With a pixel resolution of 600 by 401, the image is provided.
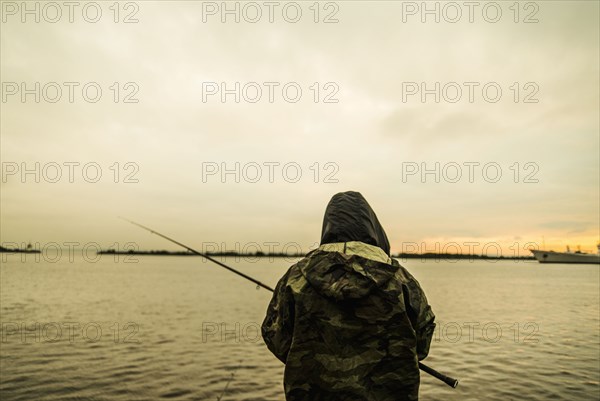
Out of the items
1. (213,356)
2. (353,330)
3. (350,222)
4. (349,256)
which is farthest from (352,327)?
(213,356)

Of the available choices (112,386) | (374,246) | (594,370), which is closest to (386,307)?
(374,246)

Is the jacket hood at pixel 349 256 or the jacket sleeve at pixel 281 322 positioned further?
the jacket sleeve at pixel 281 322

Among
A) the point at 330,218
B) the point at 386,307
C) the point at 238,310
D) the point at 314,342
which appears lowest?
the point at 238,310

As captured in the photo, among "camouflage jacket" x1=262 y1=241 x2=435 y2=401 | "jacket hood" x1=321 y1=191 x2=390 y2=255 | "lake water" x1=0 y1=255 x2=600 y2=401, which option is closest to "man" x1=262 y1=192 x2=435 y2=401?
"camouflage jacket" x1=262 y1=241 x2=435 y2=401

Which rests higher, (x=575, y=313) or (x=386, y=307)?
(x=386, y=307)

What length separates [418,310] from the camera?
11.2ft

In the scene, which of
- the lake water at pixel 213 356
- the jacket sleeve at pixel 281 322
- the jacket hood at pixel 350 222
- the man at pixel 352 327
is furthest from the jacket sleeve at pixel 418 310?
the lake water at pixel 213 356

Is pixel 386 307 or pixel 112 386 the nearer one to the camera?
pixel 386 307

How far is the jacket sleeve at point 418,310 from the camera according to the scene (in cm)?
337

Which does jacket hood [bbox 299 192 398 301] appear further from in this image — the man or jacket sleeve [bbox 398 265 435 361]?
jacket sleeve [bbox 398 265 435 361]

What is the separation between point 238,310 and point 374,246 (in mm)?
28088

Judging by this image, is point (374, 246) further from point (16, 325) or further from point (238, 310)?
point (238, 310)

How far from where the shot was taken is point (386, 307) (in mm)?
3268

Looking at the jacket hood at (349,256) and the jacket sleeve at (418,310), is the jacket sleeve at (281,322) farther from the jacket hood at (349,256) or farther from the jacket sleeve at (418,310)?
the jacket sleeve at (418,310)
